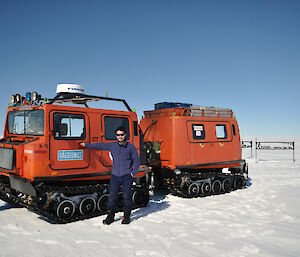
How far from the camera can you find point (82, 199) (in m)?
6.23

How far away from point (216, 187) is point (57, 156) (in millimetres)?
5908

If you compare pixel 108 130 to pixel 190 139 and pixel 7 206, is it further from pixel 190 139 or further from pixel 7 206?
pixel 7 206

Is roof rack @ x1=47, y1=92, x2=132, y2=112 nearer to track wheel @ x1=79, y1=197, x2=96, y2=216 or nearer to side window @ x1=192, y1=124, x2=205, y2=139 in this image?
track wheel @ x1=79, y1=197, x2=96, y2=216

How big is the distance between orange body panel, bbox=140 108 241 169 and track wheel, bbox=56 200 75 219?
12.0 ft

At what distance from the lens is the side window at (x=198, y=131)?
9211 mm

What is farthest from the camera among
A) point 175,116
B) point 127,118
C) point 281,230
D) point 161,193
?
point 161,193

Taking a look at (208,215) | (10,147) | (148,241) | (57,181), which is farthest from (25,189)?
(208,215)

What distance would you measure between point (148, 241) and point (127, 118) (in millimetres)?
3342

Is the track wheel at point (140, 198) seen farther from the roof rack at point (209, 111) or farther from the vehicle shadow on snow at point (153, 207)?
the roof rack at point (209, 111)

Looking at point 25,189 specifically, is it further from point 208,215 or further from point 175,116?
point 175,116

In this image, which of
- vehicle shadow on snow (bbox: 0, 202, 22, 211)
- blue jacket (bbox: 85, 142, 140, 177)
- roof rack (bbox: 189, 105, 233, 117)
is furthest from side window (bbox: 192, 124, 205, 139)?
vehicle shadow on snow (bbox: 0, 202, 22, 211)

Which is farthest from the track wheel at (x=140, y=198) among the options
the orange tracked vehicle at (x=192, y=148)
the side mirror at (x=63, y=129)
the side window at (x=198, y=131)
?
the side window at (x=198, y=131)

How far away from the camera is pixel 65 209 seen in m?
5.96

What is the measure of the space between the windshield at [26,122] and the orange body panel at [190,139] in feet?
13.9
